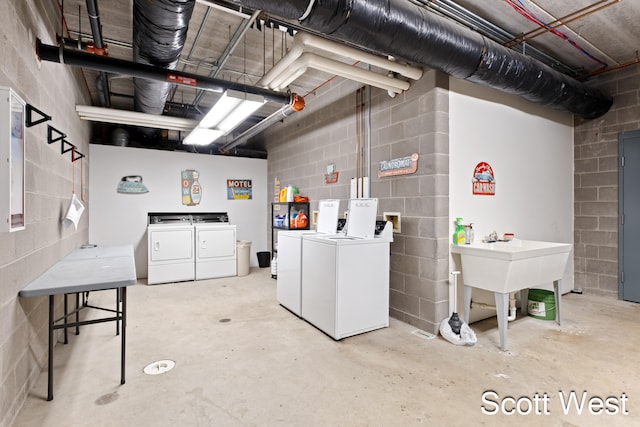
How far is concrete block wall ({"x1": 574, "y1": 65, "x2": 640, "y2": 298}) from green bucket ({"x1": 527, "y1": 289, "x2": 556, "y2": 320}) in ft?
4.79

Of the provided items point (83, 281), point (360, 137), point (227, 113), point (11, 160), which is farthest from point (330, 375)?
point (227, 113)

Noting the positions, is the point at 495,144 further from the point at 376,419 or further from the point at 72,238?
the point at 72,238

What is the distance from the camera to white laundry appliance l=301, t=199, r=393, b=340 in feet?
9.75

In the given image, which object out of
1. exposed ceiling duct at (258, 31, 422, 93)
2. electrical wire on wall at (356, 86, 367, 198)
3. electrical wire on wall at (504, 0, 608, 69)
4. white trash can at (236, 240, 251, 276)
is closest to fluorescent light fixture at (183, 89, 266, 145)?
exposed ceiling duct at (258, 31, 422, 93)

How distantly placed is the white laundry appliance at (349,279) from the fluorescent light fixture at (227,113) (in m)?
1.55

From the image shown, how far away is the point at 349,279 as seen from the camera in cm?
302

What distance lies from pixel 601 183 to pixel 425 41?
3.58m

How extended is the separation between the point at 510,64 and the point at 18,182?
3813 millimetres

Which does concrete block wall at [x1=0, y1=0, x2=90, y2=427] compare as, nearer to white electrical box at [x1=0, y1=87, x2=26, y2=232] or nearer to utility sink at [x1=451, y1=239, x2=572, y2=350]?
white electrical box at [x1=0, y1=87, x2=26, y2=232]

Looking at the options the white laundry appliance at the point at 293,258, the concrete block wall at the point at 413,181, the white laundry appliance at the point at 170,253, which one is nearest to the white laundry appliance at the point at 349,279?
the white laundry appliance at the point at 293,258

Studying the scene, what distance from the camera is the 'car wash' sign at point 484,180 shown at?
133 inches

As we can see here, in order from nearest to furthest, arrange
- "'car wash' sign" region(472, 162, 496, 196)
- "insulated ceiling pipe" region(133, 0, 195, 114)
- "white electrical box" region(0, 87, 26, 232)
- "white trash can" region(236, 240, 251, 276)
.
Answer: "white electrical box" region(0, 87, 26, 232) < "insulated ceiling pipe" region(133, 0, 195, 114) < "'car wash' sign" region(472, 162, 496, 196) < "white trash can" region(236, 240, 251, 276)

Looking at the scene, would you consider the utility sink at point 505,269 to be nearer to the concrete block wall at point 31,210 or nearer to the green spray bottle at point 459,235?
the green spray bottle at point 459,235

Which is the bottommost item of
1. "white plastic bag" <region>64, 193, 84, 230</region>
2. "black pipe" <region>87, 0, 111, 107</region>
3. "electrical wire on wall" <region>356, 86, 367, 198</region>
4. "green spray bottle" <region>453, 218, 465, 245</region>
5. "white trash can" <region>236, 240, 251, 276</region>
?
"white trash can" <region>236, 240, 251, 276</region>
